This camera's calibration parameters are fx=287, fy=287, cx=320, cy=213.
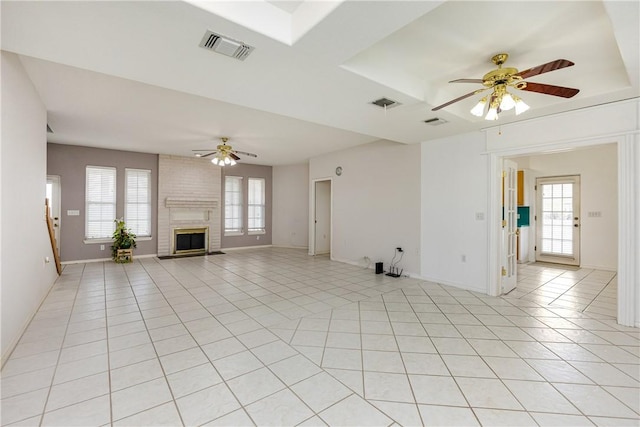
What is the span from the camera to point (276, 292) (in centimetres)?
448

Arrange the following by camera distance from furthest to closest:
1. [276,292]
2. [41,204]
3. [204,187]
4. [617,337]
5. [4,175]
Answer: [204,187], [276,292], [41,204], [617,337], [4,175]

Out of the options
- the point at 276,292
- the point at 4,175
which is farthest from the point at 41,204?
the point at 276,292

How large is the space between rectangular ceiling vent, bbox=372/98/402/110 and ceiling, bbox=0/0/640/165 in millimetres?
80

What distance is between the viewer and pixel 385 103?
3344 mm

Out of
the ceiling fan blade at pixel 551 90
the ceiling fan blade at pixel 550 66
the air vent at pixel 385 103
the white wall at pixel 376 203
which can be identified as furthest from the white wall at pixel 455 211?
the ceiling fan blade at pixel 550 66

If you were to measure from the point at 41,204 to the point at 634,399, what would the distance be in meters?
6.41

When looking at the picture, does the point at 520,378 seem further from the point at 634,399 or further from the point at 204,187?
the point at 204,187

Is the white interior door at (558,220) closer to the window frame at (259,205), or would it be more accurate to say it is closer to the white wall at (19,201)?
the window frame at (259,205)

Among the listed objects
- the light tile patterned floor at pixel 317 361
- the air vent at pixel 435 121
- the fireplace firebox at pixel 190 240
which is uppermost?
the air vent at pixel 435 121

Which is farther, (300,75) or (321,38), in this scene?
(300,75)

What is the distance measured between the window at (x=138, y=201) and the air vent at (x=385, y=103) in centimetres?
676

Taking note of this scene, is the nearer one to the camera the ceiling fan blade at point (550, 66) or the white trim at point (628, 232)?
the ceiling fan blade at point (550, 66)

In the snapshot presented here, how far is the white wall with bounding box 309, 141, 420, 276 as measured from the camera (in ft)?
18.1

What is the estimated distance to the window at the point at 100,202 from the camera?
689 centimetres
